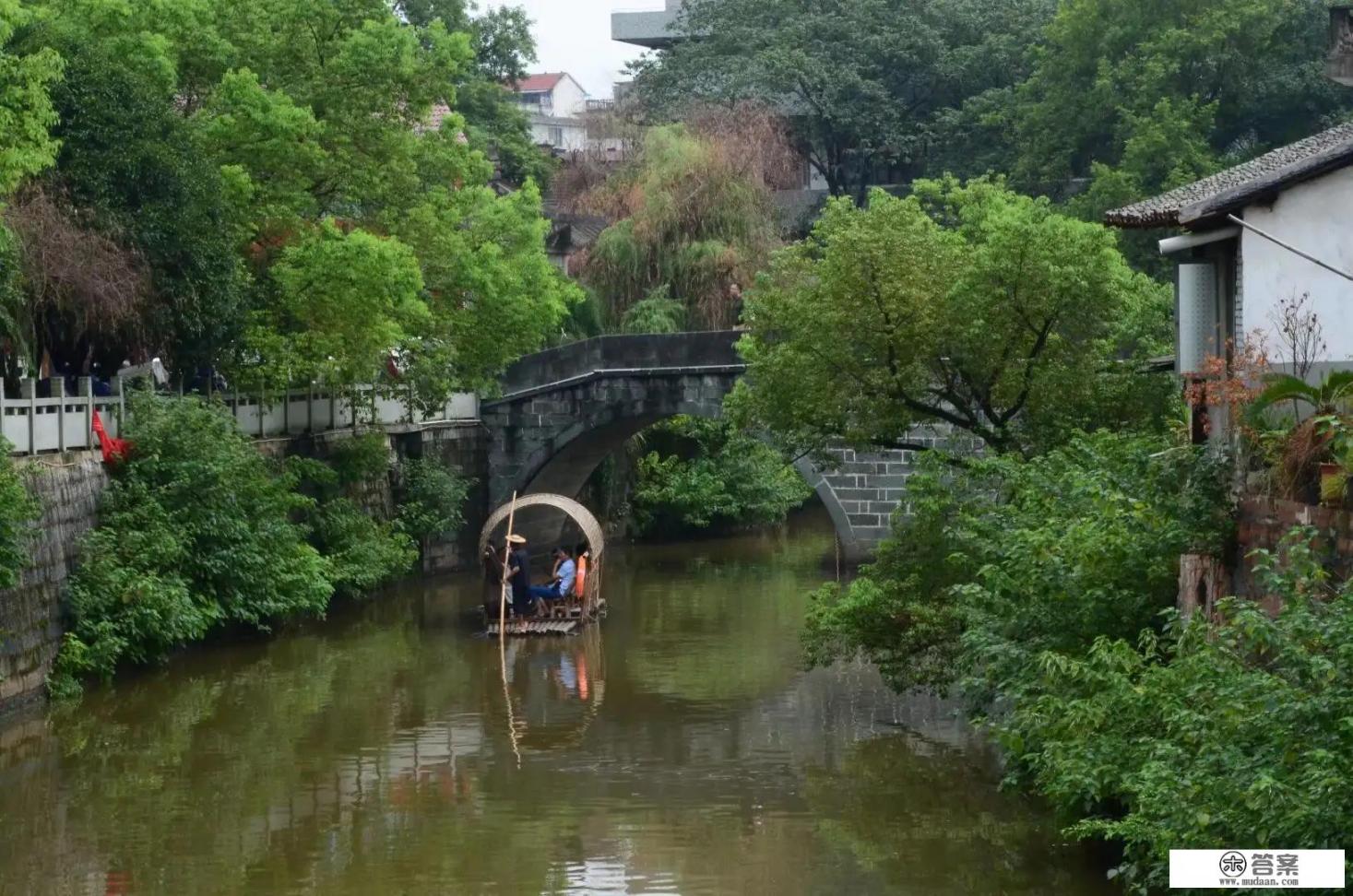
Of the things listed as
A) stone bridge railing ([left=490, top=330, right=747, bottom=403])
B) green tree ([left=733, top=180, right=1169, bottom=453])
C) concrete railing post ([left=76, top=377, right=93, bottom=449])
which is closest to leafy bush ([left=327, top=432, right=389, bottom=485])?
stone bridge railing ([left=490, top=330, right=747, bottom=403])

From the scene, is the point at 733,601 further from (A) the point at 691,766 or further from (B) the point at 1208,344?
(B) the point at 1208,344

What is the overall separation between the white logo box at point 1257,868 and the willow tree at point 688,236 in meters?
27.0

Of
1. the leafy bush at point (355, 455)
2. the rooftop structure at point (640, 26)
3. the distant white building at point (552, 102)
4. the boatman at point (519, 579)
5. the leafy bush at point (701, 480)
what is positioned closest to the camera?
the boatman at point (519, 579)

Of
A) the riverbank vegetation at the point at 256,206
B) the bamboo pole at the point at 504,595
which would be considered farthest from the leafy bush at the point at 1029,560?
the riverbank vegetation at the point at 256,206

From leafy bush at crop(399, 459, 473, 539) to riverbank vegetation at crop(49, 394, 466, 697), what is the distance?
408 centimetres

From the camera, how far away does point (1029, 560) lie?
47.8 feet

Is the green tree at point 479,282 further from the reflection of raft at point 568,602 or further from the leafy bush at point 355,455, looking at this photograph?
the reflection of raft at point 568,602

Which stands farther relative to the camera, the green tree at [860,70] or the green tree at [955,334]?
the green tree at [860,70]

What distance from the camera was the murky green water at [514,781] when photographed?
565 inches

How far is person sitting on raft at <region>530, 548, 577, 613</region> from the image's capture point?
88.6 feet

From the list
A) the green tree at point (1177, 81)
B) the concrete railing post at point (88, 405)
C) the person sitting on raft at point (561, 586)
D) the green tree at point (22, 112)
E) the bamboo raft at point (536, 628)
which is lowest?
the bamboo raft at point (536, 628)

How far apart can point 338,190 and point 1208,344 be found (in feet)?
48.9

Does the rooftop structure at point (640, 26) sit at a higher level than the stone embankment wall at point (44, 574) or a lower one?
higher

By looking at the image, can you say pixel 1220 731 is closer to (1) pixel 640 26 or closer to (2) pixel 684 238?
(2) pixel 684 238
